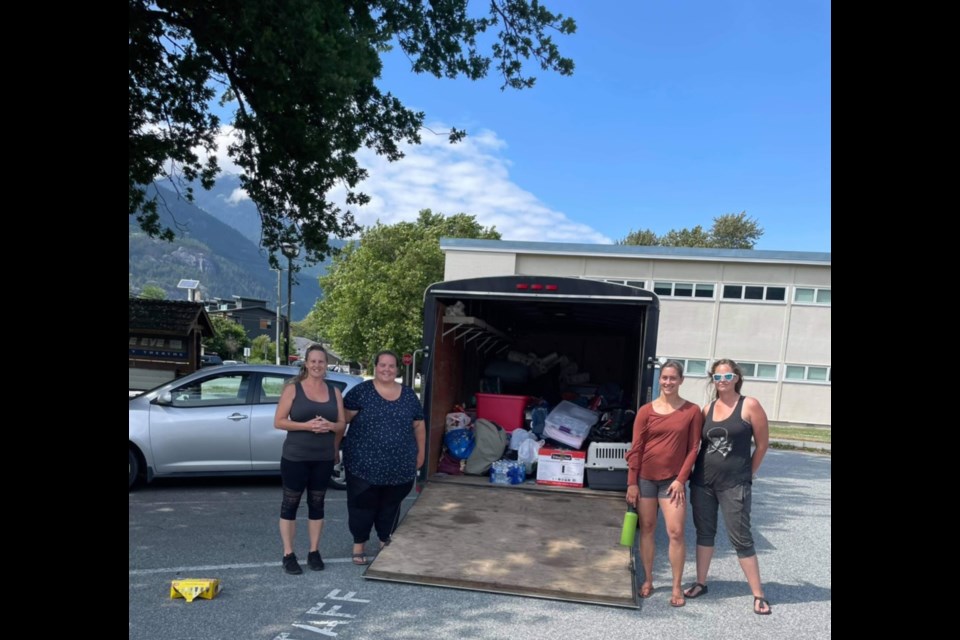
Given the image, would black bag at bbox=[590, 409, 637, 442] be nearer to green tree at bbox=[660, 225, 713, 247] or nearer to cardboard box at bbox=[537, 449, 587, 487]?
cardboard box at bbox=[537, 449, 587, 487]

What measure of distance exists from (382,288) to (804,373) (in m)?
22.3

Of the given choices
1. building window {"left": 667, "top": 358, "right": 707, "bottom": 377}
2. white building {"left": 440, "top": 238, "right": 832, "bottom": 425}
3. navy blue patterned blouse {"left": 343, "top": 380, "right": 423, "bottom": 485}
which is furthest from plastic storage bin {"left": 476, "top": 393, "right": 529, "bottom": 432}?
building window {"left": 667, "top": 358, "right": 707, "bottom": 377}

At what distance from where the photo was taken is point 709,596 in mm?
4574

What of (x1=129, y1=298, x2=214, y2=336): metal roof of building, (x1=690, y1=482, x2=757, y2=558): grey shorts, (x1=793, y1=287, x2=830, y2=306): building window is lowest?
(x1=690, y1=482, x2=757, y2=558): grey shorts

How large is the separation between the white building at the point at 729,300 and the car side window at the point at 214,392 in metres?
15.5

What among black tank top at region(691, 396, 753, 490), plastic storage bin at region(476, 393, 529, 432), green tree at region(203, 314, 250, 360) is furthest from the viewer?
green tree at region(203, 314, 250, 360)

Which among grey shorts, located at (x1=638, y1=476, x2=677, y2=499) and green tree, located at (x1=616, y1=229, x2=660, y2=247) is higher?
green tree, located at (x1=616, y1=229, x2=660, y2=247)

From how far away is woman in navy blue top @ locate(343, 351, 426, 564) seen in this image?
189 inches

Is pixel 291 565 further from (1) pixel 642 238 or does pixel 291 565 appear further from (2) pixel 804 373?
(1) pixel 642 238

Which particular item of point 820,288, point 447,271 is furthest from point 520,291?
point 820,288

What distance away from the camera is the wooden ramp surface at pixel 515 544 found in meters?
4.36

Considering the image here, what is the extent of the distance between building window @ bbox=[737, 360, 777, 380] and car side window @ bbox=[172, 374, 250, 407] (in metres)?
20.5
